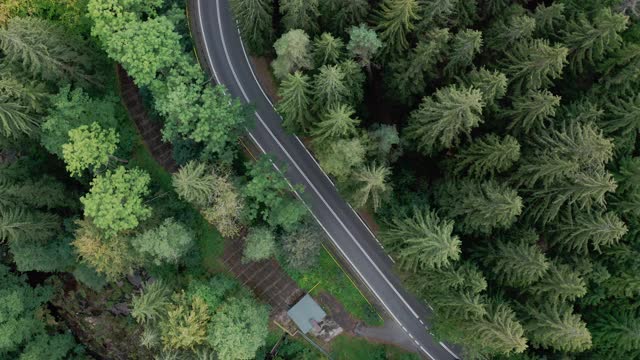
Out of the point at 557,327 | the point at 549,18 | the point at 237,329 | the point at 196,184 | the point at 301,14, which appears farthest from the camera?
the point at 237,329

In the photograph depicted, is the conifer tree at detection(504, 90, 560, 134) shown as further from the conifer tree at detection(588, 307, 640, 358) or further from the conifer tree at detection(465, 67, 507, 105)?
the conifer tree at detection(588, 307, 640, 358)

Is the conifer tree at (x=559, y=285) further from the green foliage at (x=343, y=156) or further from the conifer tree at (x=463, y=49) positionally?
the conifer tree at (x=463, y=49)

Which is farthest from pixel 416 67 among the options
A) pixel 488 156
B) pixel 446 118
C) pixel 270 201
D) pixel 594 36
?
pixel 270 201

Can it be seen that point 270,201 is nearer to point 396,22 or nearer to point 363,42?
point 363,42

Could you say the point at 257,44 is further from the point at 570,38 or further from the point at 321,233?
the point at 570,38

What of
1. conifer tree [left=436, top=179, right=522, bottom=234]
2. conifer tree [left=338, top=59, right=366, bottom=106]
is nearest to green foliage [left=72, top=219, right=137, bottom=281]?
conifer tree [left=338, top=59, right=366, bottom=106]

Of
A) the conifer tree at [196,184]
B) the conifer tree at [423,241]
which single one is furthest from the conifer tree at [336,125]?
the conifer tree at [196,184]

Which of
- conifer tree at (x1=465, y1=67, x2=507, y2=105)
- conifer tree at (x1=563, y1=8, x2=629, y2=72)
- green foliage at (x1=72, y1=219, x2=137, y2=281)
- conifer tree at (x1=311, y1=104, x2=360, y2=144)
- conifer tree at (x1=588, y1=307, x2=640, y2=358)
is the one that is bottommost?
conifer tree at (x1=588, y1=307, x2=640, y2=358)
